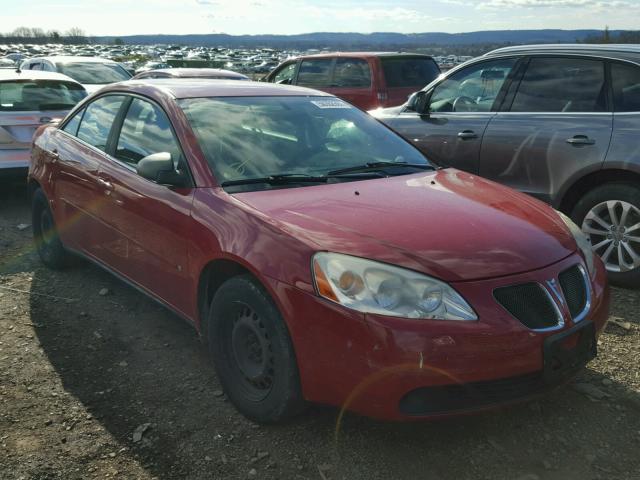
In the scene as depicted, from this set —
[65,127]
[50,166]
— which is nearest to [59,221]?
[50,166]

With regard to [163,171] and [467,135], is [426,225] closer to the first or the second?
[163,171]

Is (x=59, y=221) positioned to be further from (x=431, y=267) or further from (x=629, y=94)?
(x=629, y=94)

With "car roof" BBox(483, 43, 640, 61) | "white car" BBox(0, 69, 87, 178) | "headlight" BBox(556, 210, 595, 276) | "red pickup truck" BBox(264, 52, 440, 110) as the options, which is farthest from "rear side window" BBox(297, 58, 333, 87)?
"headlight" BBox(556, 210, 595, 276)

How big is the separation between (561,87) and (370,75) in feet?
17.6

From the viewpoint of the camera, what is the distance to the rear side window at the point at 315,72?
435 inches

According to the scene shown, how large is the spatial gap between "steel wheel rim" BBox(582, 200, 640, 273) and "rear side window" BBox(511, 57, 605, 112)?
79 cm

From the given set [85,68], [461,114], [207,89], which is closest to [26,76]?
[207,89]

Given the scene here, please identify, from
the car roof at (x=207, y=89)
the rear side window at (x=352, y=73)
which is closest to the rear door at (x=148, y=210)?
the car roof at (x=207, y=89)

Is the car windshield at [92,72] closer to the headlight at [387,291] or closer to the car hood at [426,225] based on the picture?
the car hood at [426,225]

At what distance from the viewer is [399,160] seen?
12.8 ft

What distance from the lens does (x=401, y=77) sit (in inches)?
406

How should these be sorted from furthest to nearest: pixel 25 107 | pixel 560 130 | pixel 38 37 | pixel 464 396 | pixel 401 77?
pixel 38 37 → pixel 401 77 → pixel 25 107 → pixel 560 130 → pixel 464 396

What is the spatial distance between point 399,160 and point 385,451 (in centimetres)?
182

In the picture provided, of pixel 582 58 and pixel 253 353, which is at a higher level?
pixel 582 58
